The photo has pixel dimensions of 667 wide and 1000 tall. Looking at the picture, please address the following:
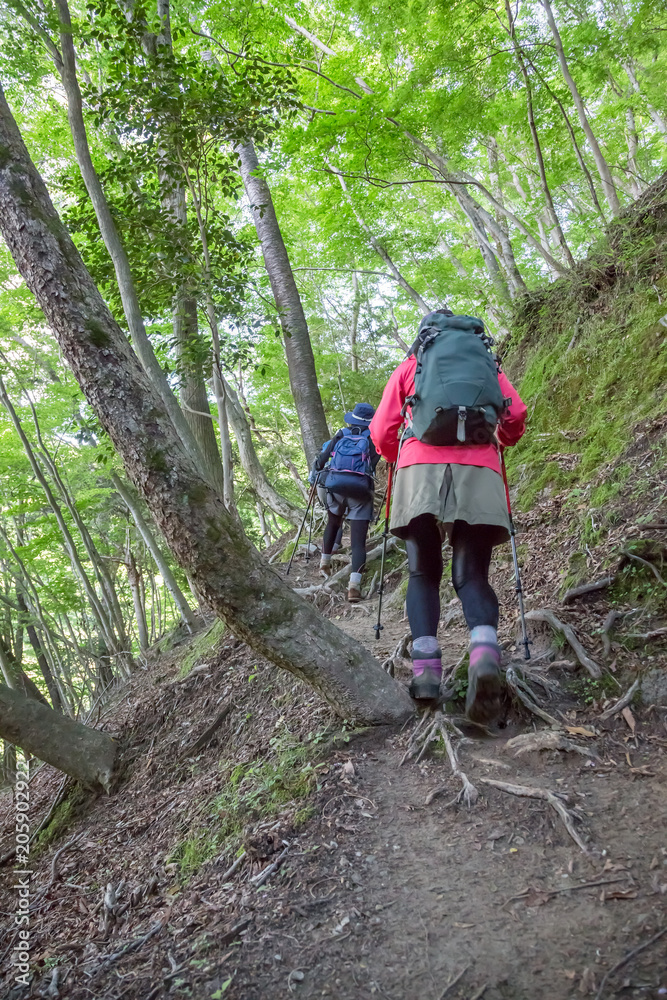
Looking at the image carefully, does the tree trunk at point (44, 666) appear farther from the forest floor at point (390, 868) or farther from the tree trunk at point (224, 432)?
the forest floor at point (390, 868)

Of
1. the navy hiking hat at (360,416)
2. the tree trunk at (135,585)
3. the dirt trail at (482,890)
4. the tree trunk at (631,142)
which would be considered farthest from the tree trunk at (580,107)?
the tree trunk at (135,585)

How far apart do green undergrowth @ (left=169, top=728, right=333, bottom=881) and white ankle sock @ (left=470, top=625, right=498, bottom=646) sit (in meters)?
1.04

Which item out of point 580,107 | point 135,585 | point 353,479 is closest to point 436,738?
point 353,479

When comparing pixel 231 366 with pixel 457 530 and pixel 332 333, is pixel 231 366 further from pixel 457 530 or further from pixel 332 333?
pixel 332 333

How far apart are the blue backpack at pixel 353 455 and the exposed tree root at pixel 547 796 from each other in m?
3.96

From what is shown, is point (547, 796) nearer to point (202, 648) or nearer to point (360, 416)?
point (202, 648)

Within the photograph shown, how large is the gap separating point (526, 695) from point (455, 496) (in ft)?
3.82

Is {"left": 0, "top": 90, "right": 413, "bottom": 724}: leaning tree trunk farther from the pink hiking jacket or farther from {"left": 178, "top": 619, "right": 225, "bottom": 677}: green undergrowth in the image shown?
{"left": 178, "top": 619, "right": 225, "bottom": 677}: green undergrowth

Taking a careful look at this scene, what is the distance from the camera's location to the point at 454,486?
9.52ft

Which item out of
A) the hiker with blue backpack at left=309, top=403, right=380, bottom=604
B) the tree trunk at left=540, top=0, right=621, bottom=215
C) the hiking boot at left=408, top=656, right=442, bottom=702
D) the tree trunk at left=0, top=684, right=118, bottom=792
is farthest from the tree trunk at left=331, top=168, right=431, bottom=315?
the tree trunk at left=0, top=684, right=118, bottom=792

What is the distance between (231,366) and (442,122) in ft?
14.3

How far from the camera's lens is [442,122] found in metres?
7.21

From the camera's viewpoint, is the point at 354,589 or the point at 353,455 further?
the point at 353,455

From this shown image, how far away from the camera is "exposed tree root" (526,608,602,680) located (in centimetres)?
301
